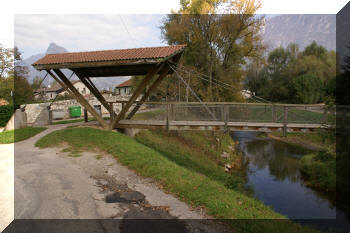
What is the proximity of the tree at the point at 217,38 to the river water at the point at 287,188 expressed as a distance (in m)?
7.36

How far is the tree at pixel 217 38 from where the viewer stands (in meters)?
23.9

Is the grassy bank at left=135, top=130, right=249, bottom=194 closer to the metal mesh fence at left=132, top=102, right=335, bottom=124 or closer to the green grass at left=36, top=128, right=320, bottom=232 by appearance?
the metal mesh fence at left=132, top=102, right=335, bottom=124

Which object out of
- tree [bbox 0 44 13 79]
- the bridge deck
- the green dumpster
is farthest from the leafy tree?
tree [bbox 0 44 13 79]

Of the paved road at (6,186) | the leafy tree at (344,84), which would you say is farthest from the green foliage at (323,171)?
the paved road at (6,186)

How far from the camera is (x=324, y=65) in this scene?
45.5 metres

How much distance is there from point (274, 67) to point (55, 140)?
5878 centimetres

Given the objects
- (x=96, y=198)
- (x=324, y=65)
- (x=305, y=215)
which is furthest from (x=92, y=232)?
(x=324, y=65)

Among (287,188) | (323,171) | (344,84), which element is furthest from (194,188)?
(344,84)

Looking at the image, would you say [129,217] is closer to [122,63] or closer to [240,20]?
[122,63]

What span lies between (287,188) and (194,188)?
9.43 meters

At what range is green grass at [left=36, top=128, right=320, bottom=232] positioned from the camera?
16.6 feet

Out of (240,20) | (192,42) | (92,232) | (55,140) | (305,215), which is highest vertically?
(240,20)

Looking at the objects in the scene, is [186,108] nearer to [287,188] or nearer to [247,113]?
[247,113]

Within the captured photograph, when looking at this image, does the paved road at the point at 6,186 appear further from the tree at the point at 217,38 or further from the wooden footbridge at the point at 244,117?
the tree at the point at 217,38
